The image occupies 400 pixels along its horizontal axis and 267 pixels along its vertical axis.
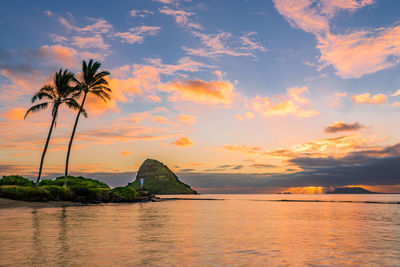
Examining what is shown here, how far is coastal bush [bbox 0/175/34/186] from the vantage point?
52.5 meters

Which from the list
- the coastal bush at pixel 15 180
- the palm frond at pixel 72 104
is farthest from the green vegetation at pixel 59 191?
the palm frond at pixel 72 104

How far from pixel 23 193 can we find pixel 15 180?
369 inches

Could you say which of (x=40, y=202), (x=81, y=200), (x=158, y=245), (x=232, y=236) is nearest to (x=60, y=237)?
(x=158, y=245)

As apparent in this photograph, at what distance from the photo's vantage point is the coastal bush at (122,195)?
6500 cm

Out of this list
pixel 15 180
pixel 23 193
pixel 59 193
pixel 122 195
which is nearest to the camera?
pixel 23 193

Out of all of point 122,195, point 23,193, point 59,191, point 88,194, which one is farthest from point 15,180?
point 122,195

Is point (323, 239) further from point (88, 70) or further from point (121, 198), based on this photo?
point (121, 198)

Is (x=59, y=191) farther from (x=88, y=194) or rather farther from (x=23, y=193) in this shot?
(x=23, y=193)

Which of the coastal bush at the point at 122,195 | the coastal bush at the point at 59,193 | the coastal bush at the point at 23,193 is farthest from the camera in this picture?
the coastal bush at the point at 122,195

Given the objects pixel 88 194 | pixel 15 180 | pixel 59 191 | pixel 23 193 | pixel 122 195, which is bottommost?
pixel 122 195

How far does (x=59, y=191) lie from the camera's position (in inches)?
2114

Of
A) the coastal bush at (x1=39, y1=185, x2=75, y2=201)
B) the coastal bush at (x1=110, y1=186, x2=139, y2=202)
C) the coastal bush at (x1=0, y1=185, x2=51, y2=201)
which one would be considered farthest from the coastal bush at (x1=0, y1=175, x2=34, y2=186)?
the coastal bush at (x1=110, y1=186, x2=139, y2=202)

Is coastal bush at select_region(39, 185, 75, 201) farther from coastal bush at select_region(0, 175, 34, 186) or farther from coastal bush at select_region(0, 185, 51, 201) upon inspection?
coastal bush at select_region(0, 175, 34, 186)

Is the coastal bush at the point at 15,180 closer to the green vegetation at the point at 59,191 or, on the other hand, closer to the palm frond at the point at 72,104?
the green vegetation at the point at 59,191
